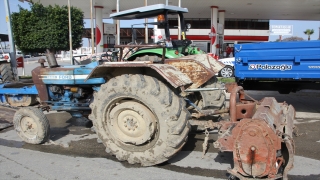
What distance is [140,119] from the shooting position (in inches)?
152

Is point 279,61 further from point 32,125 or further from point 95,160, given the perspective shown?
point 32,125

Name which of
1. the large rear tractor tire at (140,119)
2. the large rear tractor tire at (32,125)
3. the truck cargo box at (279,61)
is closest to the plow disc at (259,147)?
the large rear tractor tire at (140,119)

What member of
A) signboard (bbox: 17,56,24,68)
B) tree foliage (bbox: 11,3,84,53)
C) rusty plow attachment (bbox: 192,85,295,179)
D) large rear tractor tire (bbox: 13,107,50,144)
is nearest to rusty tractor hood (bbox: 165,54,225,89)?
rusty plow attachment (bbox: 192,85,295,179)

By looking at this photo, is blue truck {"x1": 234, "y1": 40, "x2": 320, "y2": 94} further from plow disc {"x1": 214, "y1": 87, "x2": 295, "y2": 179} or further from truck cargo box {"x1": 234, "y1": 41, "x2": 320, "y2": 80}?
plow disc {"x1": 214, "y1": 87, "x2": 295, "y2": 179}

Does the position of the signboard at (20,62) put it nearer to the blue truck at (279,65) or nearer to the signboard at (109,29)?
the signboard at (109,29)

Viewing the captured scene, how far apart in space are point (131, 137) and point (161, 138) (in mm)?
501

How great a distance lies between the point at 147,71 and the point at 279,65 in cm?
394

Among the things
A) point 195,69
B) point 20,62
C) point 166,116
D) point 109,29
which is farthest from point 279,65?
point 109,29

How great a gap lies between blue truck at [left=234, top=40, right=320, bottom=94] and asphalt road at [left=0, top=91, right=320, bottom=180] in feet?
4.39

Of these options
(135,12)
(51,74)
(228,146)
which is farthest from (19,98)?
(228,146)

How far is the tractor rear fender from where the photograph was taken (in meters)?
3.64

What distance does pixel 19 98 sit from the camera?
6.13 meters

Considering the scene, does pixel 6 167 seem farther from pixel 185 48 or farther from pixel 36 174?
pixel 185 48

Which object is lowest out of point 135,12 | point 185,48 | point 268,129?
point 268,129
